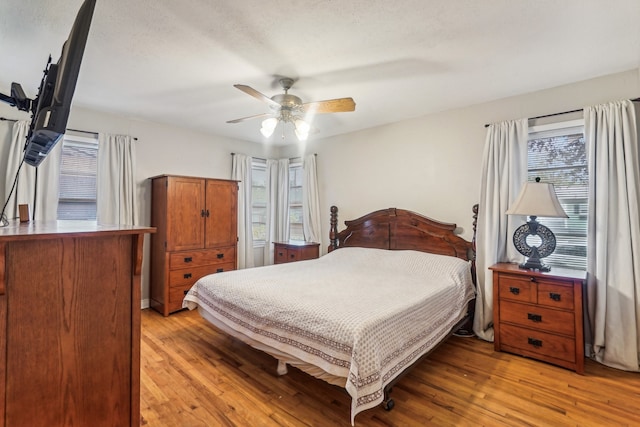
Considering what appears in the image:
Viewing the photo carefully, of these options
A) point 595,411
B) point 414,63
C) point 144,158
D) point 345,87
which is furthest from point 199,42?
point 595,411

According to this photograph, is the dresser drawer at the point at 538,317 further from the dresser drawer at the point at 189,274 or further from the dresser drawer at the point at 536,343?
the dresser drawer at the point at 189,274

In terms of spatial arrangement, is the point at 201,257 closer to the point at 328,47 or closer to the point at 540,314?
the point at 328,47

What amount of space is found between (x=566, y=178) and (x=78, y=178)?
5251mm

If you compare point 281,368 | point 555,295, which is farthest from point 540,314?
point 281,368

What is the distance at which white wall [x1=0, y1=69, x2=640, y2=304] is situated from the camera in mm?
3051

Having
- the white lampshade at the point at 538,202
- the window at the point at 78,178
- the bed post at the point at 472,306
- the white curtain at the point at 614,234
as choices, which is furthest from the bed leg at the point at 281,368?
the window at the point at 78,178

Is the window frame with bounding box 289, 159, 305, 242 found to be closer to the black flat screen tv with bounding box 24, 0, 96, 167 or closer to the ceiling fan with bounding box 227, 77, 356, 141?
the ceiling fan with bounding box 227, 77, 356, 141

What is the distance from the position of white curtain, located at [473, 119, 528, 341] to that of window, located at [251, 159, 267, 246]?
340 centimetres

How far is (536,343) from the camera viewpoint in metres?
2.63

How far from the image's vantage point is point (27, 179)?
3.17 meters

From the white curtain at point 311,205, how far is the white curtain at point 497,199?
2.40m

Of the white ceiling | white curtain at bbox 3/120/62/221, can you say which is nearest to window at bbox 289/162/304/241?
the white ceiling

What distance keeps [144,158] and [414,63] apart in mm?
3483

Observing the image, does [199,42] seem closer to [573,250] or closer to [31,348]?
[31,348]
